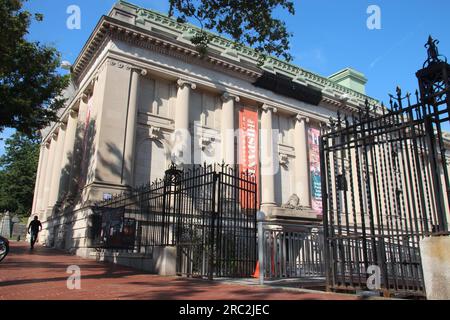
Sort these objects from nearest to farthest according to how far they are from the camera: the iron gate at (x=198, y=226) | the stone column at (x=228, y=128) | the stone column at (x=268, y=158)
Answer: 1. the iron gate at (x=198, y=226)
2. the stone column at (x=228, y=128)
3. the stone column at (x=268, y=158)

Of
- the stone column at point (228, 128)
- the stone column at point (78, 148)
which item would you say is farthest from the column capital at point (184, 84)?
the stone column at point (78, 148)

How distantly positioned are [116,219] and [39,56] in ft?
35.7

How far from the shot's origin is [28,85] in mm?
18797

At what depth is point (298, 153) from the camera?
29.4 metres

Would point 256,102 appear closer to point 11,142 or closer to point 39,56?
point 39,56

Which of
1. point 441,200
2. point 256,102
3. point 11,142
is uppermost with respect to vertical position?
point 11,142

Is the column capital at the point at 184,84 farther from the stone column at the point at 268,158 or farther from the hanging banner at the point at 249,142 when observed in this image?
the stone column at the point at 268,158

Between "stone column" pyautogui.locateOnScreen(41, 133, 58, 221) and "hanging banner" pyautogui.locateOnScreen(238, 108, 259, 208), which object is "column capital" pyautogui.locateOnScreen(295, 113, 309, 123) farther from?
"stone column" pyautogui.locateOnScreen(41, 133, 58, 221)

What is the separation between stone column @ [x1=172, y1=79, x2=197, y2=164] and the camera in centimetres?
2309

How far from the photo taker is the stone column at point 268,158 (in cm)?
2627

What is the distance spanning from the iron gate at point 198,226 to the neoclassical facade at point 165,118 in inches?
276

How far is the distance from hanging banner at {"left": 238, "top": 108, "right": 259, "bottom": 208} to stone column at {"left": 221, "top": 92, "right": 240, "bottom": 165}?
77 cm

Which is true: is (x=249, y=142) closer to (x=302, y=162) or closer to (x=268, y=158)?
(x=268, y=158)
